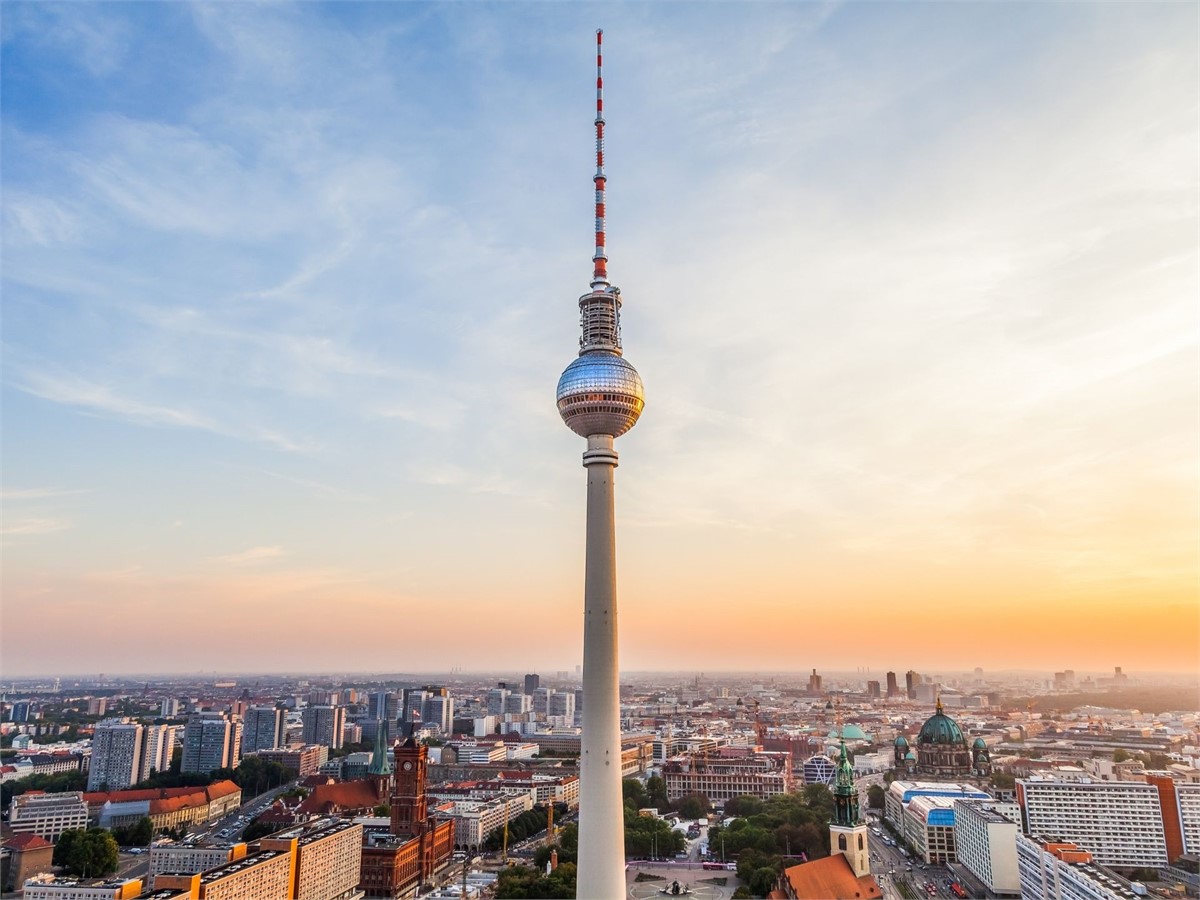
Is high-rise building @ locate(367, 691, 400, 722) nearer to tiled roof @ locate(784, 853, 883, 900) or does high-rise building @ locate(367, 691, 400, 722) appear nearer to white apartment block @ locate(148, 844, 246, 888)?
white apartment block @ locate(148, 844, 246, 888)

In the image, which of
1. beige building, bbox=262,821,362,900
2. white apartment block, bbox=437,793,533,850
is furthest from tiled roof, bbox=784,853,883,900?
→ white apartment block, bbox=437,793,533,850

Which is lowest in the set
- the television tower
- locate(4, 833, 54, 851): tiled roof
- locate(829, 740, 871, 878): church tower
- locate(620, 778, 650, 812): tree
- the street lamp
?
the street lamp


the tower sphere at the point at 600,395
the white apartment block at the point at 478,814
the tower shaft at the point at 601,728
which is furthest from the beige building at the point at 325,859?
the tower sphere at the point at 600,395

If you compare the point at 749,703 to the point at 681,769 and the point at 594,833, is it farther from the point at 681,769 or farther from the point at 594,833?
the point at 594,833

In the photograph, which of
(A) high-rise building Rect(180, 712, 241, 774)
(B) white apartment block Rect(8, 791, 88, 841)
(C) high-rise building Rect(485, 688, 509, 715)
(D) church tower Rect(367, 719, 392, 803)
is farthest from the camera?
(C) high-rise building Rect(485, 688, 509, 715)

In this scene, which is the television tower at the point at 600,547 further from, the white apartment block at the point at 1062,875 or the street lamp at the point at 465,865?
the white apartment block at the point at 1062,875

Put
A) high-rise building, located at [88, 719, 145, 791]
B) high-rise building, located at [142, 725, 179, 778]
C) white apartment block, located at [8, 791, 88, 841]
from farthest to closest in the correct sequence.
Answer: high-rise building, located at [142, 725, 179, 778] → high-rise building, located at [88, 719, 145, 791] → white apartment block, located at [8, 791, 88, 841]
